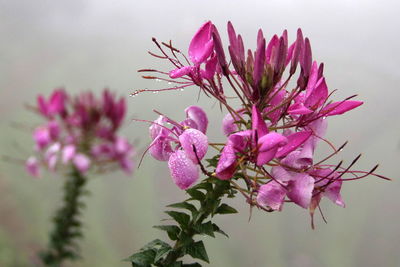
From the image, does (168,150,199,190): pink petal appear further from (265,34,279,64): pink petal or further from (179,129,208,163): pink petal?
(265,34,279,64): pink petal

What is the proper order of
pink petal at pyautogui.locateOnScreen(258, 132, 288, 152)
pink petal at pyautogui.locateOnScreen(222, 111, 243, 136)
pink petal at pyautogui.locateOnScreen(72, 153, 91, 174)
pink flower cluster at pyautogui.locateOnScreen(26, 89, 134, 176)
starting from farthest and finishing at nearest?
pink flower cluster at pyautogui.locateOnScreen(26, 89, 134, 176), pink petal at pyautogui.locateOnScreen(72, 153, 91, 174), pink petal at pyautogui.locateOnScreen(222, 111, 243, 136), pink petal at pyautogui.locateOnScreen(258, 132, 288, 152)

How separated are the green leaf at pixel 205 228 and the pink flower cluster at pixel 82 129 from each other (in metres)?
1.71

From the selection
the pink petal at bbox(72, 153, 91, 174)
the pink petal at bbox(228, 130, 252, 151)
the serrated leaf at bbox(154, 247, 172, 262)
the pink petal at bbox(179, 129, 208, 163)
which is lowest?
the serrated leaf at bbox(154, 247, 172, 262)

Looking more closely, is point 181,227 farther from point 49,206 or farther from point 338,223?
point 49,206

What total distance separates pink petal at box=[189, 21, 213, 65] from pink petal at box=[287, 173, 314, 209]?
0.27 m

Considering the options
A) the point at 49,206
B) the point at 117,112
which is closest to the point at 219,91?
the point at 117,112

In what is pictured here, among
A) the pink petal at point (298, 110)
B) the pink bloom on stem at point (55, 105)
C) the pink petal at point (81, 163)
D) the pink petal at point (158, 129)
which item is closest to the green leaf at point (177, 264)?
the pink petal at point (158, 129)

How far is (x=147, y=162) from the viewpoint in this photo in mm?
4746

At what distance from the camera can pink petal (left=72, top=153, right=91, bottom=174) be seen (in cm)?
236

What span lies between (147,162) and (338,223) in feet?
6.50

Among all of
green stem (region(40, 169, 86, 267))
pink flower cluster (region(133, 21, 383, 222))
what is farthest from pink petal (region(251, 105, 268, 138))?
green stem (region(40, 169, 86, 267))

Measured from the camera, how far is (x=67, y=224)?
2.50 metres

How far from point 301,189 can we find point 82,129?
6.34ft

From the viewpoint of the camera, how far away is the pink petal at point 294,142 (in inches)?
29.0
